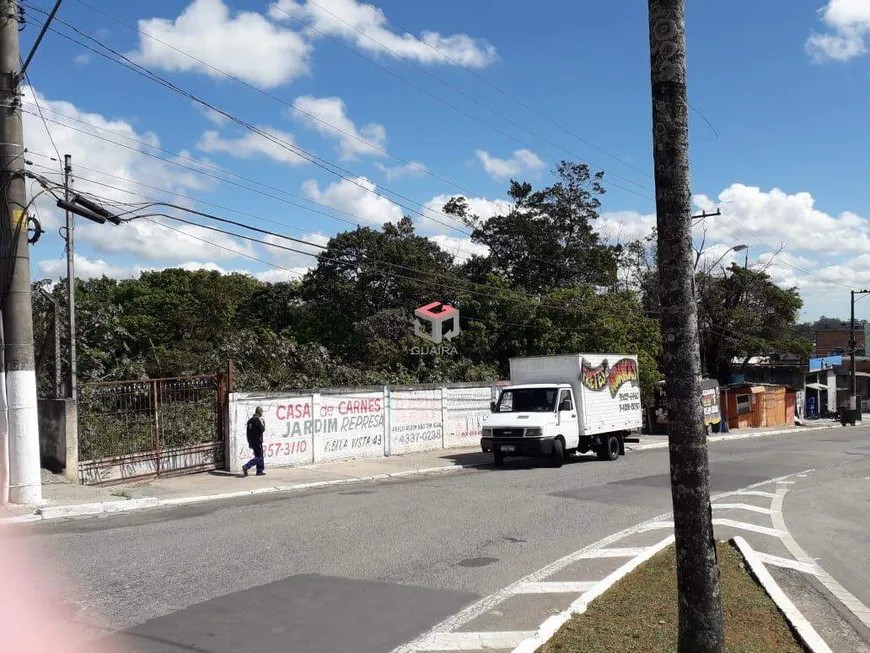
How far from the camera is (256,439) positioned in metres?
16.4

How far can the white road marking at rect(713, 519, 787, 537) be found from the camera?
1072 centimetres

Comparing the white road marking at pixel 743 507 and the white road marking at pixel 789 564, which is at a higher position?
the white road marking at pixel 789 564

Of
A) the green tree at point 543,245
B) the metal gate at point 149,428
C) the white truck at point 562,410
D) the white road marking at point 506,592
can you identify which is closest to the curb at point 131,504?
the metal gate at point 149,428

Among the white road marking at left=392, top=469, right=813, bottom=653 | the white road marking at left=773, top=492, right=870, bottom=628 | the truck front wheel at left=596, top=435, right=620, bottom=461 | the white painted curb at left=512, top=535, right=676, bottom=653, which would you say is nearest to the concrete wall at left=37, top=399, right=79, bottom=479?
the white road marking at left=392, top=469, right=813, bottom=653

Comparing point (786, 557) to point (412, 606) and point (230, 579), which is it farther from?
point (230, 579)

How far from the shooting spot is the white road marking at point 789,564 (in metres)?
8.56

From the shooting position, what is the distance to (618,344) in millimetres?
35750

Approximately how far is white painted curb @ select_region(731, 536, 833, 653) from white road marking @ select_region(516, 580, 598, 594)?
161 centimetres

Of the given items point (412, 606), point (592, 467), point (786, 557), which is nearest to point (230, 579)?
point (412, 606)

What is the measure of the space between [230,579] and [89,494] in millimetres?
6686

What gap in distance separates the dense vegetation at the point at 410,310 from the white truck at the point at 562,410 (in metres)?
6.28

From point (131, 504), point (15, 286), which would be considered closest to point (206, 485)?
point (131, 504)

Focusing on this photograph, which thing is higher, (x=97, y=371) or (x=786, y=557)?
(x=97, y=371)

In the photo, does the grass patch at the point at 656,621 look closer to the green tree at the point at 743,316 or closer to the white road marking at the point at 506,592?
the white road marking at the point at 506,592
